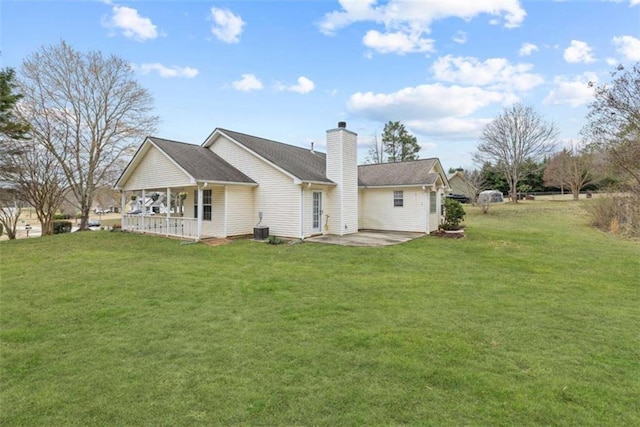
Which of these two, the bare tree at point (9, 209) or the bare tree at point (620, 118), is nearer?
the bare tree at point (620, 118)

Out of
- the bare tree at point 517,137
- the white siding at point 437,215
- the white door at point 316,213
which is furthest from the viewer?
the bare tree at point 517,137

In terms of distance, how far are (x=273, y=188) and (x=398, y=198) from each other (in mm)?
A: 6346

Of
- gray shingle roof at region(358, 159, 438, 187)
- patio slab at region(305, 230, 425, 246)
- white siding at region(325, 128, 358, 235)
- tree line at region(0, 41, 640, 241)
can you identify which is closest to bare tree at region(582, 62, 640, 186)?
tree line at region(0, 41, 640, 241)

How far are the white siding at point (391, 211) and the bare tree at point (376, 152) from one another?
24880 millimetres

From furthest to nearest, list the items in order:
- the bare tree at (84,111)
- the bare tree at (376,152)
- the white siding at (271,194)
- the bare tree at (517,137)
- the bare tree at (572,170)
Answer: the bare tree at (376,152) → the bare tree at (572,170) → the bare tree at (517,137) → the bare tree at (84,111) → the white siding at (271,194)

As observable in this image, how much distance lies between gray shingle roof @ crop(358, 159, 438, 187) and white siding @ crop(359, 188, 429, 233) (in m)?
0.41

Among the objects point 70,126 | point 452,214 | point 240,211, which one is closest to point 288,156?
point 240,211

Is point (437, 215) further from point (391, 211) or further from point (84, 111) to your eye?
point (84, 111)

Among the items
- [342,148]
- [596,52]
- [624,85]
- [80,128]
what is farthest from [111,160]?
[624,85]

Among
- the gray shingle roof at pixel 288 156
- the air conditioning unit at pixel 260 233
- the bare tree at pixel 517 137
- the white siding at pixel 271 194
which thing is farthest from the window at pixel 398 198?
the bare tree at pixel 517 137

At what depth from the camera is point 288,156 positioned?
1678cm

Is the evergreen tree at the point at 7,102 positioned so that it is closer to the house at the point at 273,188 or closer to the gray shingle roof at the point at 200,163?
the house at the point at 273,188

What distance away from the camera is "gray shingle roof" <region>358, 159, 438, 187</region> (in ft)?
52.4

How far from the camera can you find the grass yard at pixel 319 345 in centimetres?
306
